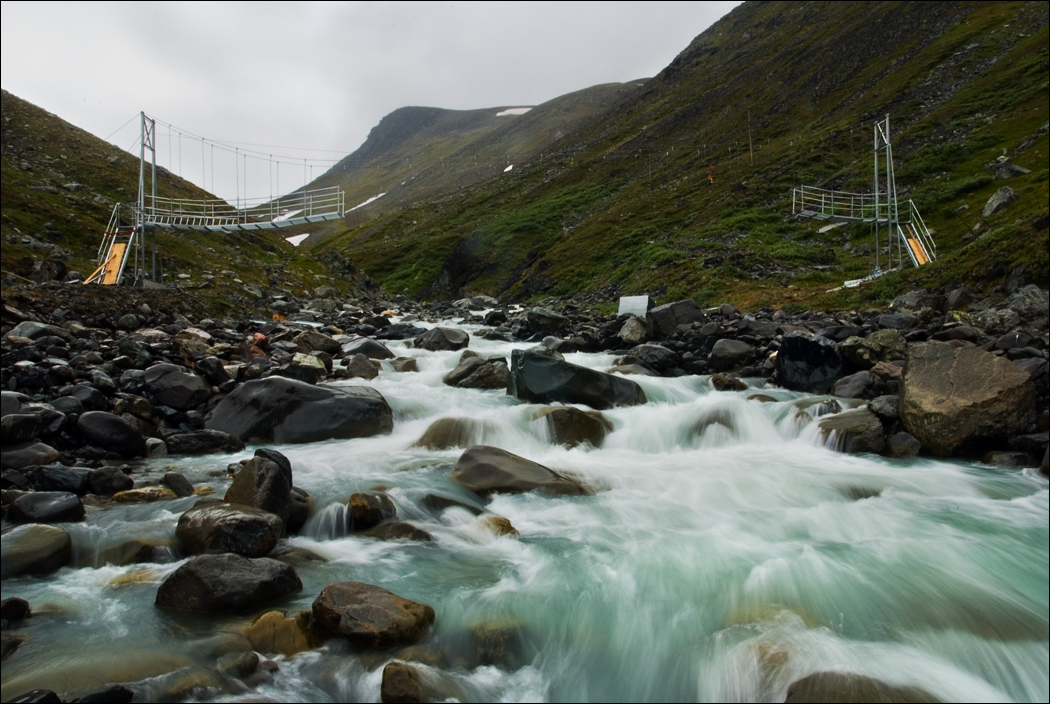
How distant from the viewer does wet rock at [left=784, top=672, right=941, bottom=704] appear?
3.75m

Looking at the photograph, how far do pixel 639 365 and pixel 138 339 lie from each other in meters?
11.1

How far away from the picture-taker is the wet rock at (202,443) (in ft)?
29.2

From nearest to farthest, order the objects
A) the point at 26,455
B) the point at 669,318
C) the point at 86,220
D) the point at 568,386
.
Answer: the point at 26,455 < the point at 568,386 < the point at 669,318 < the point at 86,220

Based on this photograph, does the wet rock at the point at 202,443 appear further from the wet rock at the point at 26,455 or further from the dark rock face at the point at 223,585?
the dark rock face at the point at 223,585

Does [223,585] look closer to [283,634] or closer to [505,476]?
[283,634]

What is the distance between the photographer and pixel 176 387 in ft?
33.4

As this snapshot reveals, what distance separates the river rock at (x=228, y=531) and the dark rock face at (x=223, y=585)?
501mm

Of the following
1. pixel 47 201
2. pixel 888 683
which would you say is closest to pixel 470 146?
pixel 47 201

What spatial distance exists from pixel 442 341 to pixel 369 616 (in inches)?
561

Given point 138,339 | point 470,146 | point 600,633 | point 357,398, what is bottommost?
point 600,633

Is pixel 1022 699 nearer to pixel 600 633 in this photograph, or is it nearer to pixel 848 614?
pixel 848 614

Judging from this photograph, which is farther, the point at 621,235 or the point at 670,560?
the point at 621,235

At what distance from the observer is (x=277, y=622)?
453 cm

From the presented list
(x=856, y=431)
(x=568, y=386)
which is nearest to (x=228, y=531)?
(x=568, y=386)
